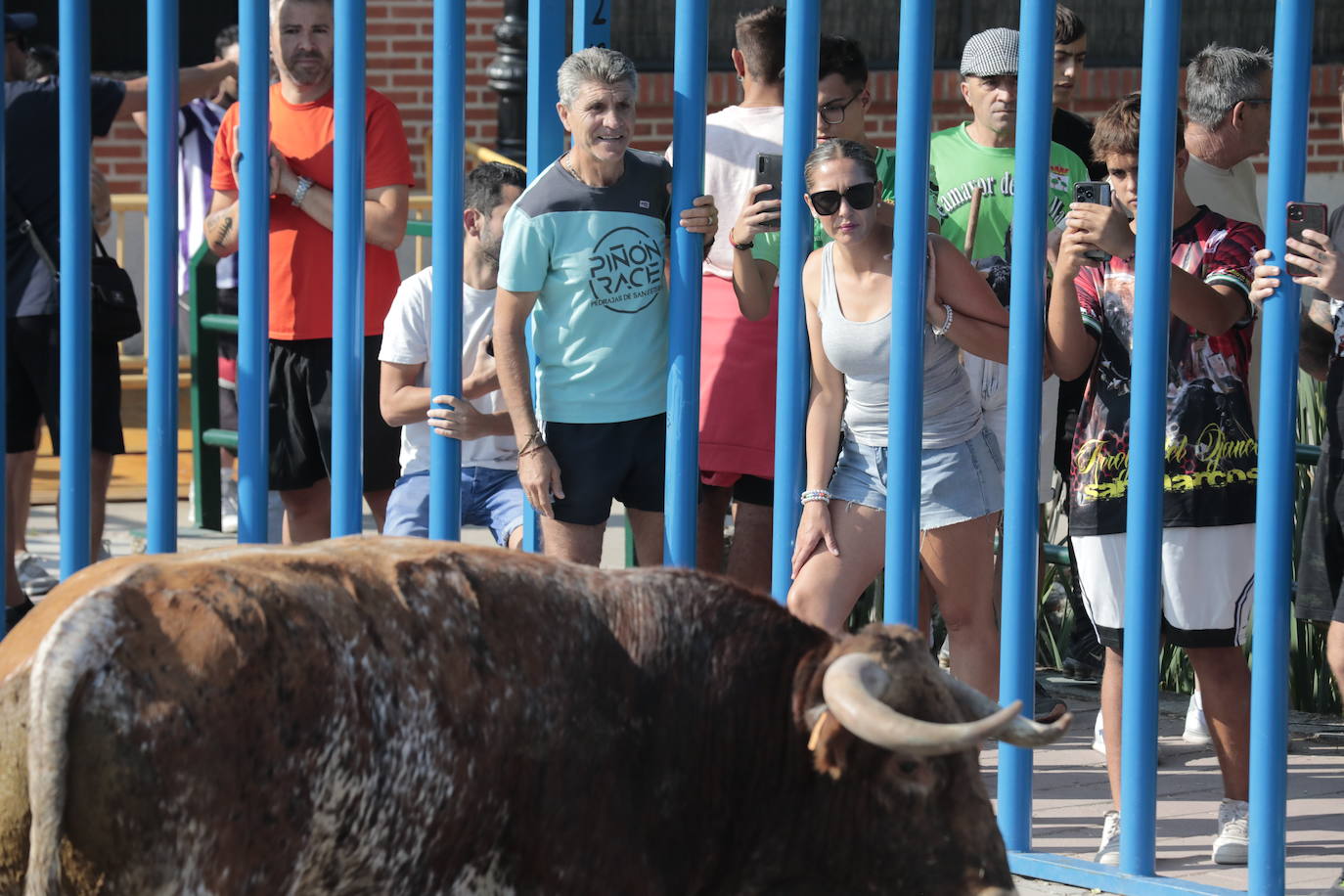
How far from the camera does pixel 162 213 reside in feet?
16.4

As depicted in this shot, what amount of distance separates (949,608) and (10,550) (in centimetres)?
330

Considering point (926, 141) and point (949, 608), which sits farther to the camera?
point (949, 608)

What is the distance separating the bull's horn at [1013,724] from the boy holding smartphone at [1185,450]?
1523 millimetres

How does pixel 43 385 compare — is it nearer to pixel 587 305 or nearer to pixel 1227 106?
pixel 587 305

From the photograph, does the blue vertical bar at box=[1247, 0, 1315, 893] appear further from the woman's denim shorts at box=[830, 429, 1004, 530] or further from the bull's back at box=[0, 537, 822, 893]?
the bull's back at box=[0, 537, 822, 893]

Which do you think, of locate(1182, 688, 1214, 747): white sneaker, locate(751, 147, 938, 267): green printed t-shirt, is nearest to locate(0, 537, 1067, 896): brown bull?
locate(751, 147, 938, 267): green printed t-shirt

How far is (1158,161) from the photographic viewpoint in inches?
167

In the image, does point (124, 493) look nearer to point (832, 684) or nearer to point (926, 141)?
point (926, 141)

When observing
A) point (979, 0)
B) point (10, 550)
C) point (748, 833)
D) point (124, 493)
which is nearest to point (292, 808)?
point (748, 833)

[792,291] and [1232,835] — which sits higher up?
[792,291]

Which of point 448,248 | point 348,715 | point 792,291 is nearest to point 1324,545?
point 792,291

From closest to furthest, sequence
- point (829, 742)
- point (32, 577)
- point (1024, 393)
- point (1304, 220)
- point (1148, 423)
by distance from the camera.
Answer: point (829, 742), point (1304, 220), point (1148, 423), point (1024, 393), point (32, 577)

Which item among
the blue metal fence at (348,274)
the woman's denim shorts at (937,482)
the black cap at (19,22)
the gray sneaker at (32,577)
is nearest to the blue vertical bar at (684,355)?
the woman's denim shorts at (937,482)

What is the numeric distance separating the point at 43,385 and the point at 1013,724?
454 cm
